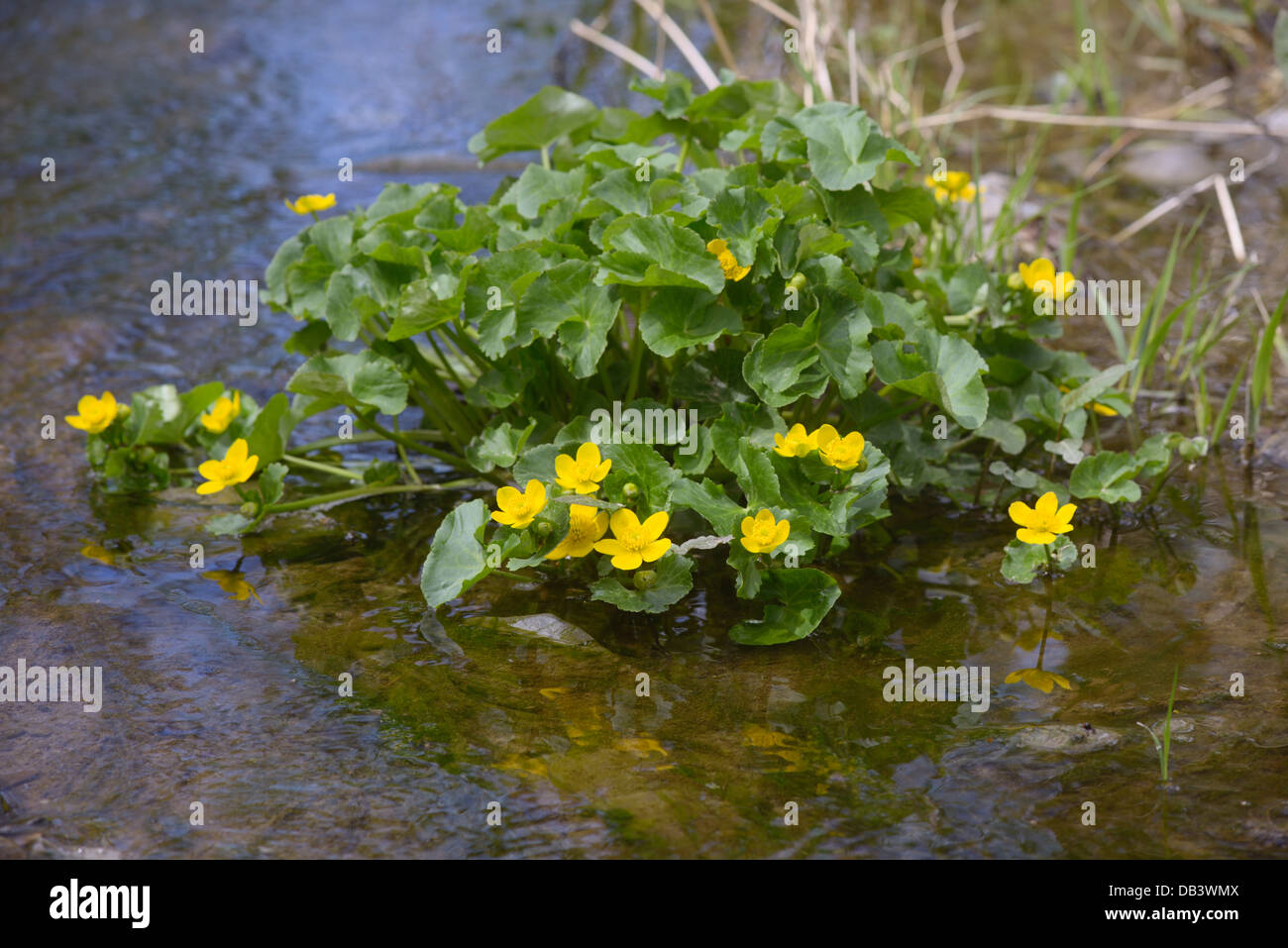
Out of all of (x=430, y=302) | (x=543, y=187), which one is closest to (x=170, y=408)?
(x=430, y=302)

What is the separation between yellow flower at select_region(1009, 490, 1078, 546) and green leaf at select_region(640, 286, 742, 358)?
60 centimetres

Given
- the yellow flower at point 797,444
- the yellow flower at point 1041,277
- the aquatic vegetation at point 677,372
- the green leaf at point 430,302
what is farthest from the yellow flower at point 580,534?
the yellow flower at point 1041,277

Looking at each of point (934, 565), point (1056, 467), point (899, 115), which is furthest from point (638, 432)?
point (899, 115)

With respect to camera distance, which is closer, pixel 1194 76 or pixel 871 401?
pixel 871 401

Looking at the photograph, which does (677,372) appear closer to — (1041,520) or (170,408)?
(1041,520)

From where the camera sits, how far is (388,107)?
17.8 ft

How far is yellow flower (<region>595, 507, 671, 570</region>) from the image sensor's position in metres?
2.05

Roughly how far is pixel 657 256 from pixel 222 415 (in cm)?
106

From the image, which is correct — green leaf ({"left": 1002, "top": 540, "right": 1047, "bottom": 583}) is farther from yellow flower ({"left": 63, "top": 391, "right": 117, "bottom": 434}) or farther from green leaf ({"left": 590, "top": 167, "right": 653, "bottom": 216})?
yellow flower ({"left": 63, "top": 391, "right": 117, "bottom": 434})

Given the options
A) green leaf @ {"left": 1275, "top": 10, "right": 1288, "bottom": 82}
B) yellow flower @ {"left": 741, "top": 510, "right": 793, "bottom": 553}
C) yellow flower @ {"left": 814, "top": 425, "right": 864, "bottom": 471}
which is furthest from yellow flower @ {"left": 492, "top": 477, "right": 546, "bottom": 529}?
green leaf @ {"left": 1275, "top": 10, "right": 1288, "bottom": 82}

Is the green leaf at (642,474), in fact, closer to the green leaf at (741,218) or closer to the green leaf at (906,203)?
the green leaf at (741,218)
